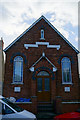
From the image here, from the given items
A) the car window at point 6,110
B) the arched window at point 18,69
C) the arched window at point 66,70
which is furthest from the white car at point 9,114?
the arched window at point 66,70

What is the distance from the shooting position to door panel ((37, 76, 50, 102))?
528 inches

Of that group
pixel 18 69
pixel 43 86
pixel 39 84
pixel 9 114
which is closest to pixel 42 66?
pixel 39 84

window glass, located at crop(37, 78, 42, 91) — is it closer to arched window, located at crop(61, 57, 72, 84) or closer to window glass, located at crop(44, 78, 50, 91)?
window glass, located at crop(44, 78, 50, 91)

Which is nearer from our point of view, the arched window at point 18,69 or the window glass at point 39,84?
the window glass at point 39,84

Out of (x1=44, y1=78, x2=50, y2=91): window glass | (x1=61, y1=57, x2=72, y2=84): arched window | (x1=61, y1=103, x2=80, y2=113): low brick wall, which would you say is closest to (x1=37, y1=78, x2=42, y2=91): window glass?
(x1=44, y1=78, x2=50, y2=91): window glass

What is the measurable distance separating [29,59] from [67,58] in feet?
13.9

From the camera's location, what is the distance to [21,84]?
1391cm

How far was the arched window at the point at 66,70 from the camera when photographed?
14703 millimetres

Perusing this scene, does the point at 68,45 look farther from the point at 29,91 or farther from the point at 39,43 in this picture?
the point at 29,91

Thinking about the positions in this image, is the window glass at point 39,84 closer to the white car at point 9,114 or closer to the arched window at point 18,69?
the arched window at point 18,69

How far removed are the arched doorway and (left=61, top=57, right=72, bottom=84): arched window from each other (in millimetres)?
1928

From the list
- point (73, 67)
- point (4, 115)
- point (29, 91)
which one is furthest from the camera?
point (73, 67)

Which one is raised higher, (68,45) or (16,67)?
(68,45)

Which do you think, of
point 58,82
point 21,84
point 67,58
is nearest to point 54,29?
point 67,58
